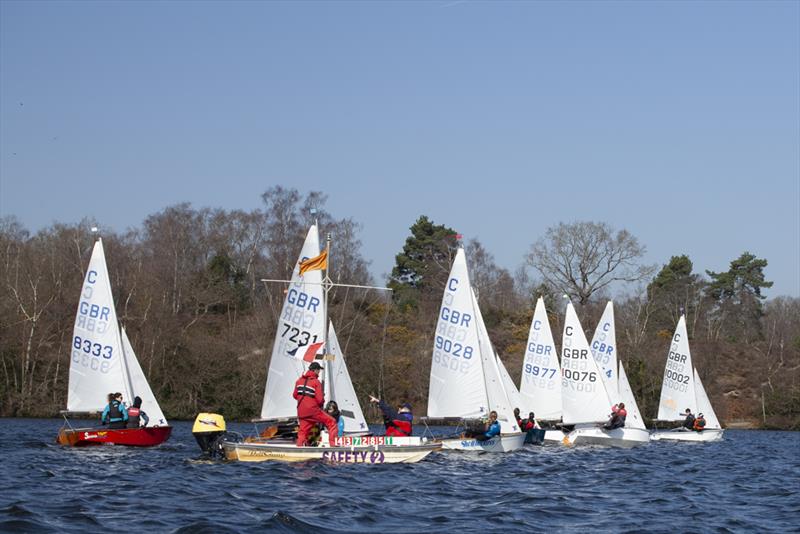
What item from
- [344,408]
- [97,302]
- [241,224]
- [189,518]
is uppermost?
[241,224]

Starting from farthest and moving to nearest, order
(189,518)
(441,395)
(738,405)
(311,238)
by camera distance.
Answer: (738,405) → (441,395) → (311,238) → (189,518)

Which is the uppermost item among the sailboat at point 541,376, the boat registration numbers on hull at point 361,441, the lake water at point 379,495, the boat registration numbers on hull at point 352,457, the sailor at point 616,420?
the sailboat at point 541,376

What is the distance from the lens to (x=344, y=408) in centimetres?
2775

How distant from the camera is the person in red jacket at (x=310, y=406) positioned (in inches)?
938

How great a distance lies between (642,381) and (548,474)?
130 ft

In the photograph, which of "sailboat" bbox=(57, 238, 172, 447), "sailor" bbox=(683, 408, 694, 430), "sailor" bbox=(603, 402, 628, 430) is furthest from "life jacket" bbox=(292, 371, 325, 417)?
"sailor" bbox=(683, 408, 694, 430)

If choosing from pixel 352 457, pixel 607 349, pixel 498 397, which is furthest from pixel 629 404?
pixel 352 457

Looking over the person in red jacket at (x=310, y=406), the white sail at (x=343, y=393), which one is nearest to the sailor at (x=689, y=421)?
the white sail at (x=343, y=393)

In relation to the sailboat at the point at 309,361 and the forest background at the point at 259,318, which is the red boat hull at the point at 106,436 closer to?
A: the sailboat at the point at 309,361

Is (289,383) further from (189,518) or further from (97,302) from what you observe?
(189,518)

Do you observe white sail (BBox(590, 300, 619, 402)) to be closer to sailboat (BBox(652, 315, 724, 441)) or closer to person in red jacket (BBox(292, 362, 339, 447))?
sailboat (BBox(652, 315, 724, 441))

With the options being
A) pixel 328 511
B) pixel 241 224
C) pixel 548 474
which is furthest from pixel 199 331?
pixel 328 511

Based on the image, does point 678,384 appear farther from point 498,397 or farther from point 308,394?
point 308,394

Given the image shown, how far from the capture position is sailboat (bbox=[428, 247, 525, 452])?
29.6 metres
